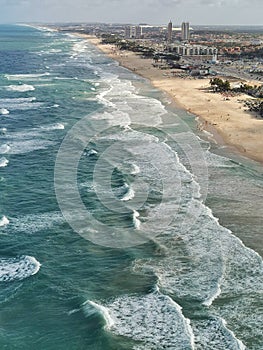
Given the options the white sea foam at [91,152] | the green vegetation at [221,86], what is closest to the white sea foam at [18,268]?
the white sea foam at [91,152]

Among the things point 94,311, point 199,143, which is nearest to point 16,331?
point 94,311

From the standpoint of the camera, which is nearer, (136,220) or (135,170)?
(136,220)

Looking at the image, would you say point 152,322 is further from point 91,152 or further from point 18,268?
point 91,152

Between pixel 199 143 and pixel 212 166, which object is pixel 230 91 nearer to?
pixel 199 143

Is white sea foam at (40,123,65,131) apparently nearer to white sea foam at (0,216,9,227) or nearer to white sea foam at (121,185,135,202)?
white sea foam at (121,185,135,202)

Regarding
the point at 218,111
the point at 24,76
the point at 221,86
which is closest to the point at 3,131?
the point at 218,111

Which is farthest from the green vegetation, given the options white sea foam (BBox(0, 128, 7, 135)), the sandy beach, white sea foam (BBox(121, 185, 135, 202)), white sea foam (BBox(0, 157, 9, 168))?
white sea foam (BBox(121, 185, 135, 202))
